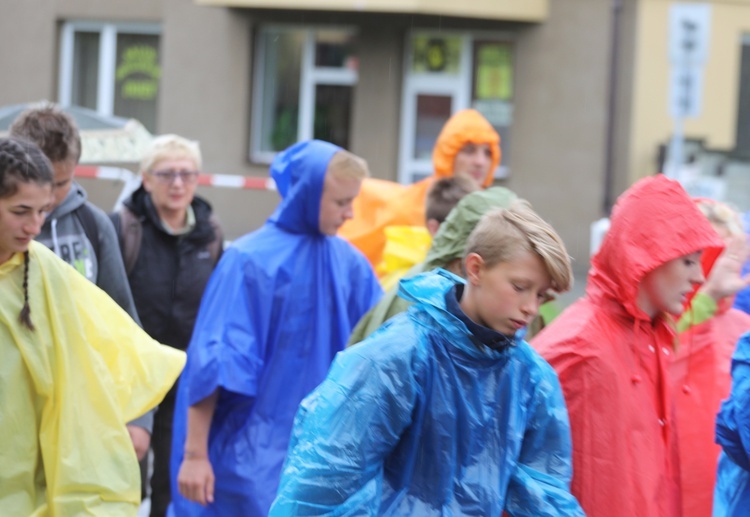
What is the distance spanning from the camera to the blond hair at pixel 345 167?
570 centimetres

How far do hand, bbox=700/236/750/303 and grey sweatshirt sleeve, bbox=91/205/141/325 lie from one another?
2.24 metres

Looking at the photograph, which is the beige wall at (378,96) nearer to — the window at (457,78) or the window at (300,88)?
the window at (457,78)

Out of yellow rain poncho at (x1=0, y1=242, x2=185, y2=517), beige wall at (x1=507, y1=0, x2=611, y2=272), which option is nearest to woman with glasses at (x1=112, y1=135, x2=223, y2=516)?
yellow rain poncho at (x1=0, y1=242, x2=185, y2=517)

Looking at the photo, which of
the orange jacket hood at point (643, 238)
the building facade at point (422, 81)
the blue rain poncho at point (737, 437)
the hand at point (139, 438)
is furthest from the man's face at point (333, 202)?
the building facade at point (422, 81)

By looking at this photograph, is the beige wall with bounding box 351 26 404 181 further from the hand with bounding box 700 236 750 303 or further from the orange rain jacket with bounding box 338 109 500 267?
the hand with bounding box 700 236 750 303

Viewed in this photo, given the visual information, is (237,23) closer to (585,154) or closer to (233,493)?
(585,154)

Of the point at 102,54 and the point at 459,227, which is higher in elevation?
the point at 102,54

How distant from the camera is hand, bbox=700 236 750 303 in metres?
5.16

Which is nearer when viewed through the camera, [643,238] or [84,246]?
[643,238]

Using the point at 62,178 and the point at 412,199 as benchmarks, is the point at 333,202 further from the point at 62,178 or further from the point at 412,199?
the point at 412,199

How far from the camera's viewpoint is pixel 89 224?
17.1 ft

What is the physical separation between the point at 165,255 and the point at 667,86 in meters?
13.8

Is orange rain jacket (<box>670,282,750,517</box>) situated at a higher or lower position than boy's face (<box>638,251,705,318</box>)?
lower

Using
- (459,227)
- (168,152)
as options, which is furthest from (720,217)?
(168,152)
